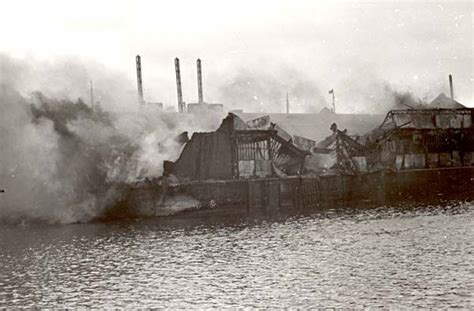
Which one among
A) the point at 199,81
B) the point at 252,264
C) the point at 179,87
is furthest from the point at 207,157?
the point at 199,81

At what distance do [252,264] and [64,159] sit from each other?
2623 centimetres

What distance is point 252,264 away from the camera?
70.7 ft

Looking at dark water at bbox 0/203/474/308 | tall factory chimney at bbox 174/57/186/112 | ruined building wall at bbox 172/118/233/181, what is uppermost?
tall factory chimney at bbox 174/57/186/112

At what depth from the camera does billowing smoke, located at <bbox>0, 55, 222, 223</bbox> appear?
40594mm

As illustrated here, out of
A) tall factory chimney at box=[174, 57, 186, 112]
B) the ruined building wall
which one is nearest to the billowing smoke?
the ruined building wall

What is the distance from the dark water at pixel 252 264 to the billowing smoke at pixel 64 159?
18.6 ft

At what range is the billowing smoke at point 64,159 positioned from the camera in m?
40.6

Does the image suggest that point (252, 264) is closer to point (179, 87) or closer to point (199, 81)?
point (179, 87)

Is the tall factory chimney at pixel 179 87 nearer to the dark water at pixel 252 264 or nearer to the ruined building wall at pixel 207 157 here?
the ruined building wall at pixel 207 157

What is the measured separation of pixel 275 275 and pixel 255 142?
27528 millimetres

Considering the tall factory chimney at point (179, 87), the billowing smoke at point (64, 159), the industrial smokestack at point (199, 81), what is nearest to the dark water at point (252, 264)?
the billowing smoke at point (64, 159)

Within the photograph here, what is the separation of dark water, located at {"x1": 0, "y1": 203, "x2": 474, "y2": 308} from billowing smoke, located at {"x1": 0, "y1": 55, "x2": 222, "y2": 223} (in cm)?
567

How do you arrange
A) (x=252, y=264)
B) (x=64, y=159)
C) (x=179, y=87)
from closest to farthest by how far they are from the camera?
(x=252, y=264)
(x=64, y=159)
(x=179, y=87)

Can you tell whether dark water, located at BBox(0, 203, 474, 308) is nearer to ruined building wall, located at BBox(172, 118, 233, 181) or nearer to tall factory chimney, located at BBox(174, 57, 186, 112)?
ruined building wall, located at BBox(172, 118, 233, 181)
